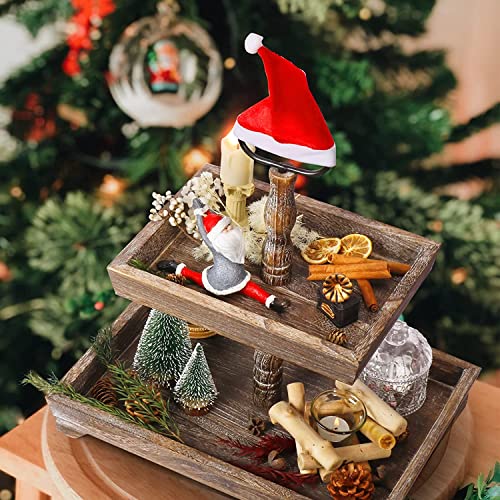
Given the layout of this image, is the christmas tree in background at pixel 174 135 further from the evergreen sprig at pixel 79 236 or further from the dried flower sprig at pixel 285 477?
the dried flower sprig at pixel 285 477

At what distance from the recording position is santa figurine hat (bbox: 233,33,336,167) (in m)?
1.00

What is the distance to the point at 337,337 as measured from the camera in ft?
3.55

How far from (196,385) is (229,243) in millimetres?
229

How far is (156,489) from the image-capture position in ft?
3.99

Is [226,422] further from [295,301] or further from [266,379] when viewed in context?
[295,301]

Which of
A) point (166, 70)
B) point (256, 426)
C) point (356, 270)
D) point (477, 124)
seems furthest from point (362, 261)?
point (477, 124)

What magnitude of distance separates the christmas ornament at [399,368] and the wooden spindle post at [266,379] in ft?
0.37

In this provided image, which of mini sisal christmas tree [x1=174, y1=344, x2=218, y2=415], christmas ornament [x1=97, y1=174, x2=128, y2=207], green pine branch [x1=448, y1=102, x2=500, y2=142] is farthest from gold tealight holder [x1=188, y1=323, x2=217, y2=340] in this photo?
green pine branch [x1=448, y1=102, x2=500, y2=142]

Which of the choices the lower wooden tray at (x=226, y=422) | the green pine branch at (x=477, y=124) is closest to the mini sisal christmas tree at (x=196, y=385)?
the lower wooden tray at (x=226, y=422)

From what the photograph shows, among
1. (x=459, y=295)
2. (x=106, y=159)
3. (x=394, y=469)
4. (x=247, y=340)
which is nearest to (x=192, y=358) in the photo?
(x=247, y=340)

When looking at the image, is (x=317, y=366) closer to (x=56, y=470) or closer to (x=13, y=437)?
(x=56, y=470)

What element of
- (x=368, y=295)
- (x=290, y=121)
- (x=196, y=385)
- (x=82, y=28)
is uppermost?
(x=290, y=121)

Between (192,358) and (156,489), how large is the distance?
163mm

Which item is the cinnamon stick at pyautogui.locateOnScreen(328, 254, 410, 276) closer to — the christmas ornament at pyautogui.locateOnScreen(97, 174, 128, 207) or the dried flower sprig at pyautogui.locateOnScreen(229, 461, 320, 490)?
the dried flower sprig at pyautogui.locateOnScreen(229, 461, 320, 490)
